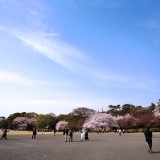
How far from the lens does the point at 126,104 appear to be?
114 metres

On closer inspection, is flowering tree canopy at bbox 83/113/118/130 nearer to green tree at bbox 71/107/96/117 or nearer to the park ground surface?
green tree at bbox 71/107/96/117

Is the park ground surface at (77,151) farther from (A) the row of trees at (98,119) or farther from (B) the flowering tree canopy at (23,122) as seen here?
(B) the flowering tree canopy at (23,122)

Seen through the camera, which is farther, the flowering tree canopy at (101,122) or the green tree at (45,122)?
the green tree at (45,122)

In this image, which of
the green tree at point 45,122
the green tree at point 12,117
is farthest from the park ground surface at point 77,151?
the green tree at point 12,117

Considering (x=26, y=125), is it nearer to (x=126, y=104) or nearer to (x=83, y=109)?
(x=83, y=109)

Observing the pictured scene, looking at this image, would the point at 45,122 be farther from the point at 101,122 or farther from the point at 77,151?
the point at 77,151

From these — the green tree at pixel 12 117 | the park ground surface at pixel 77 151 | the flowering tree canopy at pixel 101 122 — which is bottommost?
the park ground surface at pixel 77 151

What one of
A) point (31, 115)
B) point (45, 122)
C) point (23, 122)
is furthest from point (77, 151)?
point (31, 115)

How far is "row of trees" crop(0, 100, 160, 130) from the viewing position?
79312 millimetres

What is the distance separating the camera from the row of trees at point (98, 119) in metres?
79.3

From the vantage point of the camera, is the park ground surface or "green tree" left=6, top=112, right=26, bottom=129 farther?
"green tree" left=6, top=112, right=26, bottom=129

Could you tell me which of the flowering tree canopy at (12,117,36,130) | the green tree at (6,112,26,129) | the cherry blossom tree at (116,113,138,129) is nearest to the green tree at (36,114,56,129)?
the flowering tree canopy at (12,117,36,130)

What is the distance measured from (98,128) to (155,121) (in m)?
19.8

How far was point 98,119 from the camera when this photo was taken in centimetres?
8044
